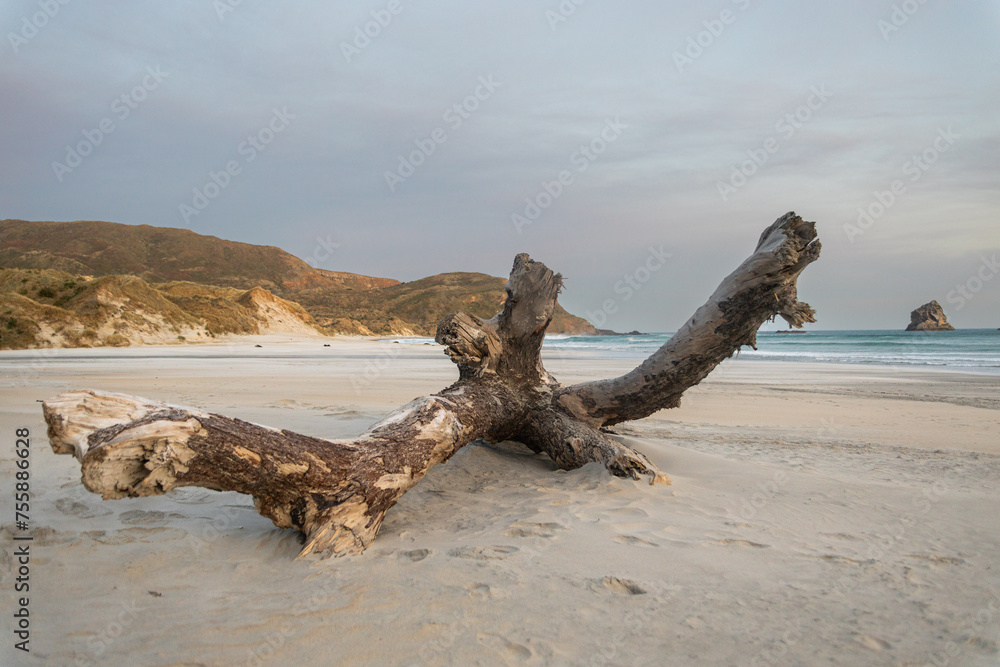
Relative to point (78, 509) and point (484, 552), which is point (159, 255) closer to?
point (78, 509)

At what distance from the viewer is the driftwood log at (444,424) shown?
263 cm

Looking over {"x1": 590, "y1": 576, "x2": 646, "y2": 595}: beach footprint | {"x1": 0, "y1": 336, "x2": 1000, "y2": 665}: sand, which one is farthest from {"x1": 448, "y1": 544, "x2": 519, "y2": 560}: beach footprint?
{"x1": 590, "y1": 576, "x2": 646, "y2": 595}: beach footprint

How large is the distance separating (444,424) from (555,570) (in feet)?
5.56

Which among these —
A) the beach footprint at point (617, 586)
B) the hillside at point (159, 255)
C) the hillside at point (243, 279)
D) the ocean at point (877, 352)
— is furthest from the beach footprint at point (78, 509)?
the hillside at point (159, 255)

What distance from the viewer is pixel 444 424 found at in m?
4.22

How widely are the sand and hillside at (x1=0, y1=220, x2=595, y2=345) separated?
34.8 m

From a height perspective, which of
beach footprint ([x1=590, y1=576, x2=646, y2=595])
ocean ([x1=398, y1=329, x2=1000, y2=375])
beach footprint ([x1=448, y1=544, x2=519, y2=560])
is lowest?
beach footprint ([x1=448, y1=544, x2=519, y2=560])

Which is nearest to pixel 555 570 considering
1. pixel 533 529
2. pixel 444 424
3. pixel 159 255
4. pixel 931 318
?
pixel 533 529

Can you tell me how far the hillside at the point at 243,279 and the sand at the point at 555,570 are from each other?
114 feet

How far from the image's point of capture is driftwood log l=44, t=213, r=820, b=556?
103 inches

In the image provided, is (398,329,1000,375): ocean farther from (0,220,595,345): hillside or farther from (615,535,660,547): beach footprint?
(0,220,595,345): hillside

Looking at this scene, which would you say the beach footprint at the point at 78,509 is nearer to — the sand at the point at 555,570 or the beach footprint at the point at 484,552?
the sand at the point at 555,570

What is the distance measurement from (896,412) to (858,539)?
269 inches

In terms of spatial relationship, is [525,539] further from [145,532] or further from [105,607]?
[145,532]
